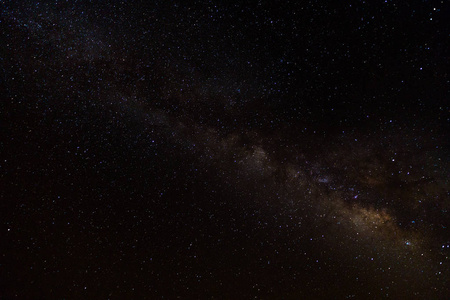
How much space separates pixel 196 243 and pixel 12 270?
6.15 ft

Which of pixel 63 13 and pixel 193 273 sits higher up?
pixel 63 13

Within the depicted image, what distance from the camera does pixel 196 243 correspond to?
2881 mm

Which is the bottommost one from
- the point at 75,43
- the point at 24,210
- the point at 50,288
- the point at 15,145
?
the point at 50,288

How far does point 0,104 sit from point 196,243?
7.17 ft

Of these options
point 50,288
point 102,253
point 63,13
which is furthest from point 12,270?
point 63,13

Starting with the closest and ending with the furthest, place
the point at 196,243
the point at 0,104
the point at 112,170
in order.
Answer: the point at 0,104 → the point at 112,170 → the point at 196,243

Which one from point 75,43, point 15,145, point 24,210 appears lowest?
point 24,210

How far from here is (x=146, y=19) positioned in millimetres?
2072

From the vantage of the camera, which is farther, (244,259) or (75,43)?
(244,259)

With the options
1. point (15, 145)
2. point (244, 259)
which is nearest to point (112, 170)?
point (15, 145)

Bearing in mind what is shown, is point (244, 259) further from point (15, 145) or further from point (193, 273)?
point (15, 145)

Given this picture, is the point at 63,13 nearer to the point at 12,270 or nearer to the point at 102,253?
the point at 102,253

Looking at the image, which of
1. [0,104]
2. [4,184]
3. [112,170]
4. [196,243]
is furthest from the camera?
[196,243]

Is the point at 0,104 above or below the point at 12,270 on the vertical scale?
above
